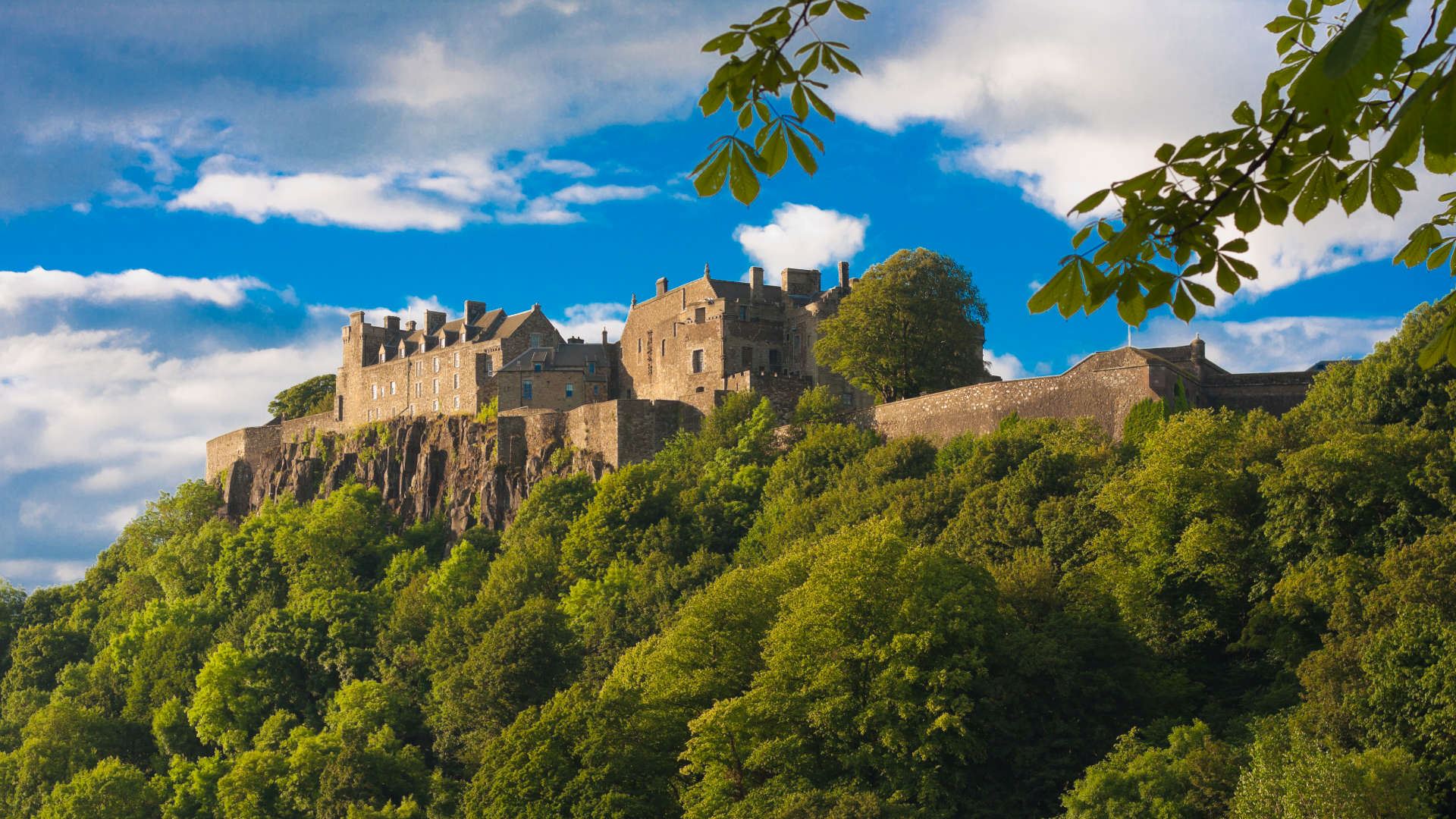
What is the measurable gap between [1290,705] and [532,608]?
25561mm

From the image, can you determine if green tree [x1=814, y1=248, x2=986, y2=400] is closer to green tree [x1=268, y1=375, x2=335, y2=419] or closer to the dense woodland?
the dense woodland

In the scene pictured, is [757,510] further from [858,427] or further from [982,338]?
[982,338]

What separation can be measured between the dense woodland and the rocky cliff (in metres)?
5.40

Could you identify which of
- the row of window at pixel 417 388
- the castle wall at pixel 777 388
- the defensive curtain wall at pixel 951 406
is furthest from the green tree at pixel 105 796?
the castle wall at pixel 777 388

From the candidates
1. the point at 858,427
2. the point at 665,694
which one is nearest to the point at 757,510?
the point at 858,427

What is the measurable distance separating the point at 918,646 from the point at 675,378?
31.2 meters

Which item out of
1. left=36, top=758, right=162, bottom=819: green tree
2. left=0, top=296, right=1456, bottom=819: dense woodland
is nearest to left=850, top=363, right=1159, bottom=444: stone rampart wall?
left=0, top=296, right=1456, bottom=819: dense woodland

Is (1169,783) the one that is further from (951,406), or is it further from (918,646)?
(951,406)

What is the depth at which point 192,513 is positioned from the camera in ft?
299

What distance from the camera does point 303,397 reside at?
101 metres

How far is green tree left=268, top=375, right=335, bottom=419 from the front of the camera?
327 feet

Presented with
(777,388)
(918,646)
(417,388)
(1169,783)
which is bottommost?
(1169,783)

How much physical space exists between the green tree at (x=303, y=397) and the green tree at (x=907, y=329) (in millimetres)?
47697

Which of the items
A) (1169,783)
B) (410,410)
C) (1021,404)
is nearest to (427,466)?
(410,410)
